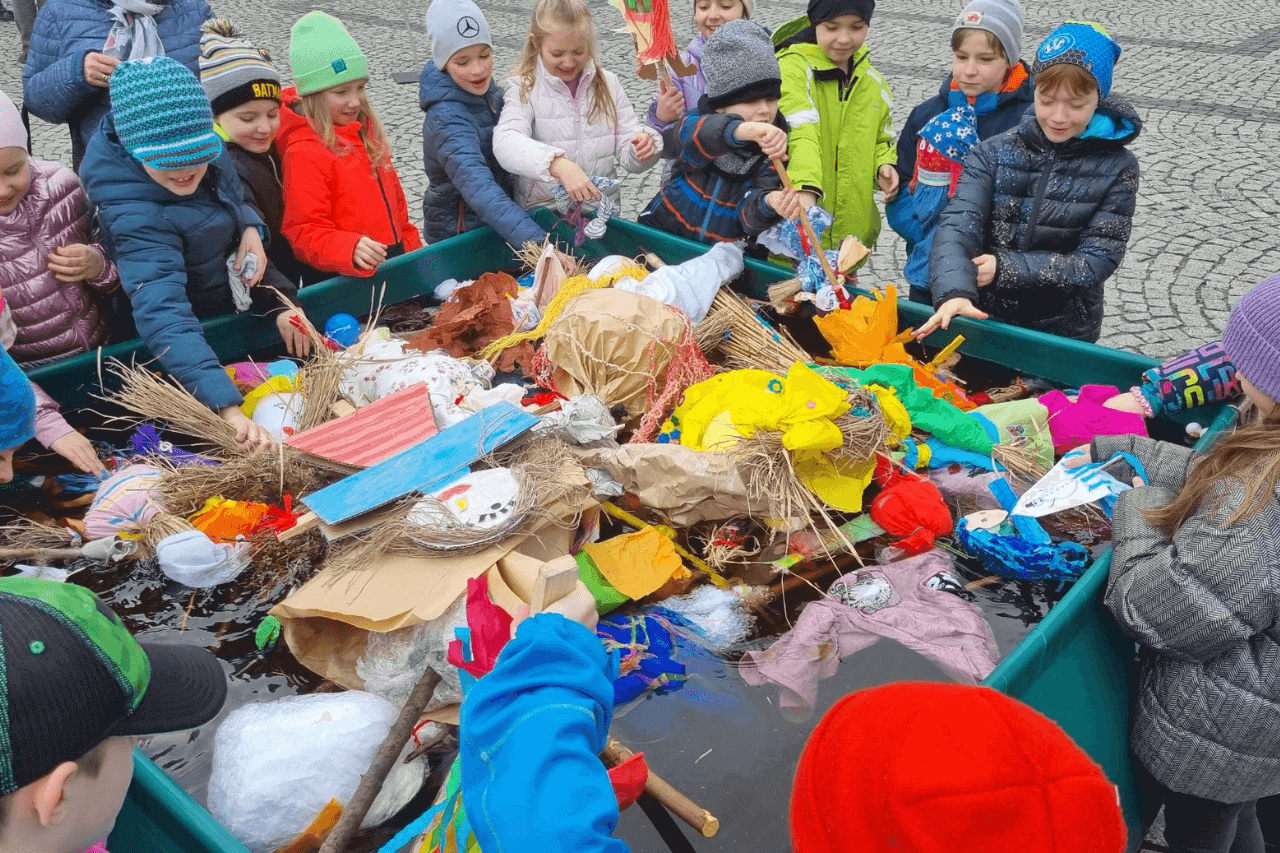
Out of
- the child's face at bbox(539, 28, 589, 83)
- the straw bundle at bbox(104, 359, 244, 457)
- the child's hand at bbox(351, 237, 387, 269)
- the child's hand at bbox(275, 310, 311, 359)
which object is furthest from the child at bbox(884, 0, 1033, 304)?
the straw bundle at bbox(104, 359, 244, 457)

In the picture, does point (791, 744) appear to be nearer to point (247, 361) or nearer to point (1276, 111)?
point (247, 361)

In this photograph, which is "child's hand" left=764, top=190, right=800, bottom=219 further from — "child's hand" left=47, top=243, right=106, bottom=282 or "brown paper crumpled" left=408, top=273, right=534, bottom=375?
"child's hand" left=47, top=243, right=106, bottom=282

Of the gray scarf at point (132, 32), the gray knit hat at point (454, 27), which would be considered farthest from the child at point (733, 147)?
the gray scarf at point (132, 32)

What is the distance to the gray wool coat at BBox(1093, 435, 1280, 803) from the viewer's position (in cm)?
175

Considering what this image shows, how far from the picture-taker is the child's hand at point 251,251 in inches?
123

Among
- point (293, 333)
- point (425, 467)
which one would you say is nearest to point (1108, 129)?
point (425, 467)

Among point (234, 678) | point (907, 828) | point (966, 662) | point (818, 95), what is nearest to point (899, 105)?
point (818, 95)

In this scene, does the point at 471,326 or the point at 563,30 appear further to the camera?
the point at 563,30

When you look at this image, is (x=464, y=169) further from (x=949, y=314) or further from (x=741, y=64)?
(x=949, y=314)

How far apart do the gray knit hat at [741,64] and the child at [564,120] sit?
56 cm

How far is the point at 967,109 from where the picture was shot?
11.9ft

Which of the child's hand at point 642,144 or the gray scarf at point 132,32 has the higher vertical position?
the gray scarf at point 132,32

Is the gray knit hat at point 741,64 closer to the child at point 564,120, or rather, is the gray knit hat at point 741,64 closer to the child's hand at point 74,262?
the child at point 564,120

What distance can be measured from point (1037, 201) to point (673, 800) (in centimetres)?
234
